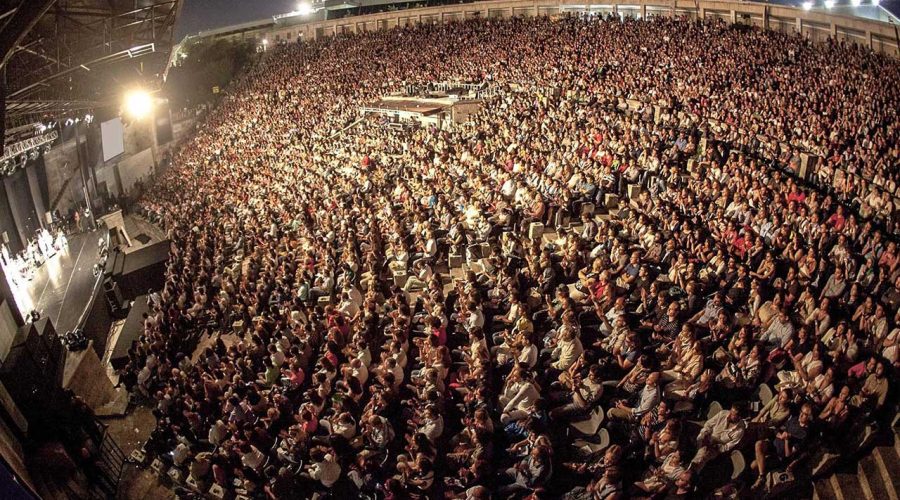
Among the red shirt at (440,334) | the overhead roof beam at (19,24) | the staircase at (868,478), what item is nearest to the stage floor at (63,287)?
the overhead roof beam at (19,24)

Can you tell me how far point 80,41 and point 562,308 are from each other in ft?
33.2

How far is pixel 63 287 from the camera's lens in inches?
589

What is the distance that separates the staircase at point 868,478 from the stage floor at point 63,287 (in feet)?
47.6

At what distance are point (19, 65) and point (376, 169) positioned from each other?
28.5ft

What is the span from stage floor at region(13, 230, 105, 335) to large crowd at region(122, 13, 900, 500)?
9.34 feet

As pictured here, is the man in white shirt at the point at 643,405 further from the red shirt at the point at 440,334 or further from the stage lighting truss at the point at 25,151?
the stage lighting truss at the point at 25,151

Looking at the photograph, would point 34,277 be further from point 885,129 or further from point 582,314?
point 885,129

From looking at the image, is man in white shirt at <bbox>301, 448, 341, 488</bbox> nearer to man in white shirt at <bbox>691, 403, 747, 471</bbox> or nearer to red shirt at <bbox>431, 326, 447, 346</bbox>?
red shirt at <bbox>431, 326, 447, 346</bbox>

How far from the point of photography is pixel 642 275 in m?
7.12

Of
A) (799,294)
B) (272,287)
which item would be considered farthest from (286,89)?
(799,294)

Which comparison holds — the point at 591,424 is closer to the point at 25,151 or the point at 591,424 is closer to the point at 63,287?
the point at 63,287

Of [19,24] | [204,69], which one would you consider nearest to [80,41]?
[19,24]

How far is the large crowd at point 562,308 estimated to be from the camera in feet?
16.9

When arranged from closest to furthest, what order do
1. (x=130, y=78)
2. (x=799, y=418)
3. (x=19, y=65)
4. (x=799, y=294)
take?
(x=799, y=418) → (x=799, y=294) → (x=19, y=65) → (x=130, y=78)
